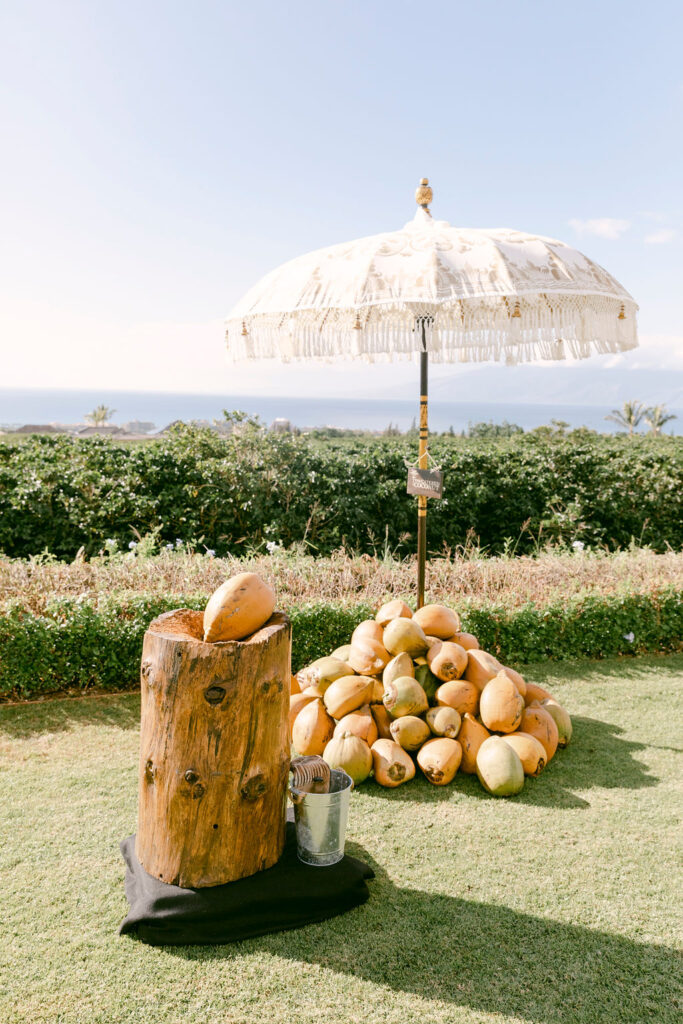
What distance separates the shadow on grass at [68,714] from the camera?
409 centimetres

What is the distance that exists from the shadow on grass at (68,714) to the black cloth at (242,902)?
5.40 feet

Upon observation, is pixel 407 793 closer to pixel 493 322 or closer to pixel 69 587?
pixel 493 322

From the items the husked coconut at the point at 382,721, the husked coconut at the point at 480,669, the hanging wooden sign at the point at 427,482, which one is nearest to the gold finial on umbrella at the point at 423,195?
the hanging wooden sign at the point at 427,482

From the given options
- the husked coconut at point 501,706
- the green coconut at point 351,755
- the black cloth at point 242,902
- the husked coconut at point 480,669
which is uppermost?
the husked coconut at point 480,669

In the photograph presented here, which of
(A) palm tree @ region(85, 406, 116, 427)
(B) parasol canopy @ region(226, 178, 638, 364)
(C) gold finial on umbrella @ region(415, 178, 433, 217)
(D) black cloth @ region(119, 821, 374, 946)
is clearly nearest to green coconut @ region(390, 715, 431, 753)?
(D) black cloth @ region(119, 821, 374, 946)

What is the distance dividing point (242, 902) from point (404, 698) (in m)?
1.35

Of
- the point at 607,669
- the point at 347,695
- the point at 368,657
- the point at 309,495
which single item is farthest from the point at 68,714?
the point at 309,495

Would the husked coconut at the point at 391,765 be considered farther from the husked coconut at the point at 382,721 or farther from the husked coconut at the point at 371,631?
the husked coconut at the point at 371,631

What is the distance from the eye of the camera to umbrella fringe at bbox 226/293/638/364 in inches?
150

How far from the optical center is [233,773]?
2.48 meters

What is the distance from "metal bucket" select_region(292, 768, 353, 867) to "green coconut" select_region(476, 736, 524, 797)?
3.23ft

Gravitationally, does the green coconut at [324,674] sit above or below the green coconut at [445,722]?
above

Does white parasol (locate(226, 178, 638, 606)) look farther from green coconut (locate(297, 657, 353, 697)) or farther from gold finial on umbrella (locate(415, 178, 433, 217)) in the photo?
green coconut (locate(297, 657, 353, 697))

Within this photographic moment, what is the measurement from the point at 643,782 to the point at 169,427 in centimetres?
725
